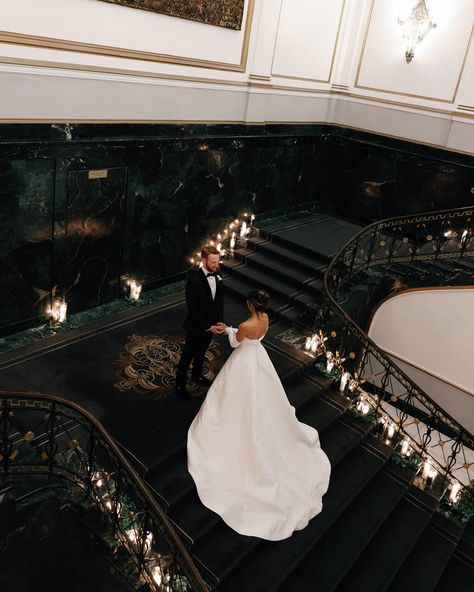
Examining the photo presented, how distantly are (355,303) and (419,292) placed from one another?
1.17 metres

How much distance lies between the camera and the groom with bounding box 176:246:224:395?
19.3 ft

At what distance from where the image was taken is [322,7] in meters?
10.3

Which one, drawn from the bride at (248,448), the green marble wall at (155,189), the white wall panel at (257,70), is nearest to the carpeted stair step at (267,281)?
the green marble wall at (155,189)

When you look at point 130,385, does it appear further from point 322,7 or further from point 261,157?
point 322,7

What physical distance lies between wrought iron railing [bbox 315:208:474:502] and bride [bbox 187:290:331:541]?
216 cm

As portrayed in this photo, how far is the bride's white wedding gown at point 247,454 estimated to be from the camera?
5312 millimetres

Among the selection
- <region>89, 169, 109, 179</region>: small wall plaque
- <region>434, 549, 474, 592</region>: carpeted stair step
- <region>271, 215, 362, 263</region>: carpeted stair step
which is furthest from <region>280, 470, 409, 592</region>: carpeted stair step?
<region>89, 169, 109, 179</region>: small wall plaque

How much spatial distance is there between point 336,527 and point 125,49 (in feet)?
20.7

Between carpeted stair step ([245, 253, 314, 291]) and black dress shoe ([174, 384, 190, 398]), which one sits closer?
black dress shoe ([174, 384, 190, 398])

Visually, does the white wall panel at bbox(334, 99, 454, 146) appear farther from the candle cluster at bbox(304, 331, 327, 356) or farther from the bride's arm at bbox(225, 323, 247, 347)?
the bride's arm at bbox(225, 323, 247, 347)

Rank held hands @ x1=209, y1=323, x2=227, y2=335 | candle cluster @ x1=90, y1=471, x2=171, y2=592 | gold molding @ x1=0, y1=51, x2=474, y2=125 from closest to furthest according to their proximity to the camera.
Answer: candle cluster @ x1=90, y1=471, x2=171, y2=592 < held hands @ x1=209, y1=323, x2=227, y2=335 < gold molding @ x1=0, y1=51, x2=474, y2=125

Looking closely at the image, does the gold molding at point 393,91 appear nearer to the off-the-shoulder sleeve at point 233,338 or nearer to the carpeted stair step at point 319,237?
the carpeted stair step at point 319,237

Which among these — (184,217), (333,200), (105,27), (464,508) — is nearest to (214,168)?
(184,217)

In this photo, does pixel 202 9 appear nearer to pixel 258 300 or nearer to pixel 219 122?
pixel 219 122
